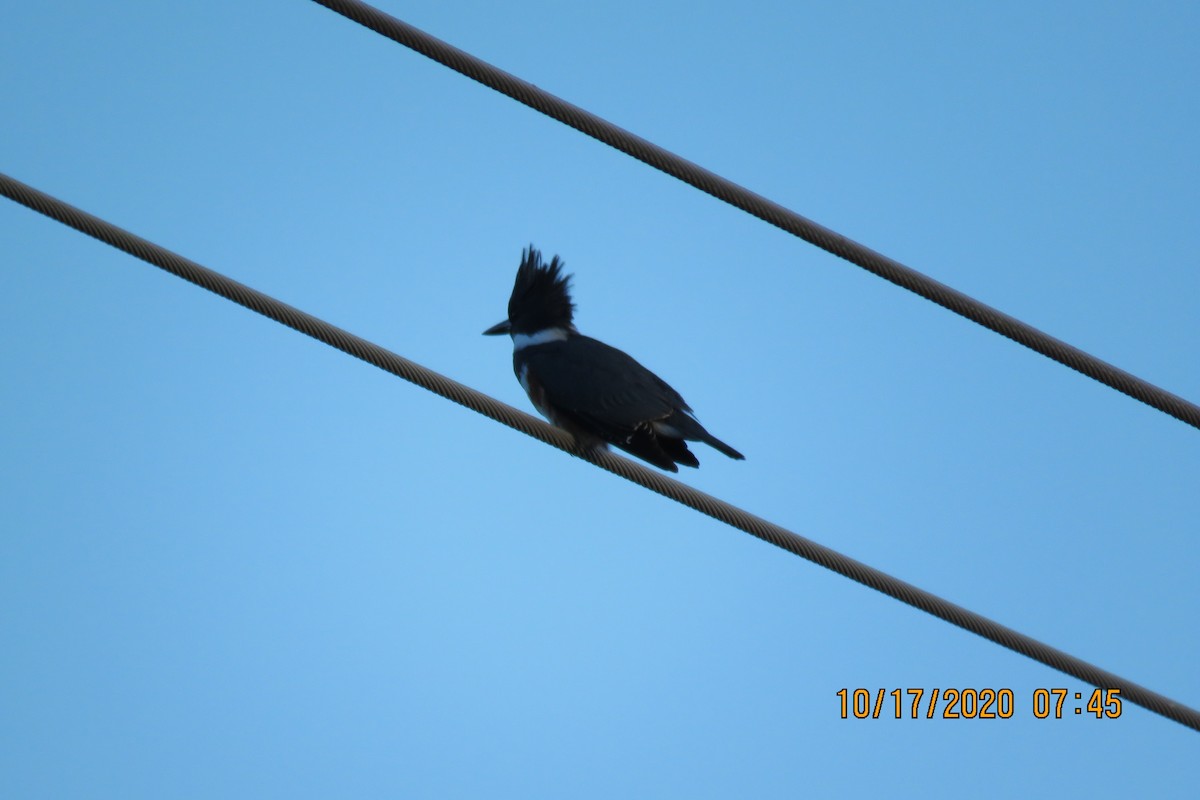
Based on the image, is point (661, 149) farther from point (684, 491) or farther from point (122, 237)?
point (122, 237)

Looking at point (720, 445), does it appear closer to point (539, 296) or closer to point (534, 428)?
point (534, 428)

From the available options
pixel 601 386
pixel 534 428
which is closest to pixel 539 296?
pixel 601 386

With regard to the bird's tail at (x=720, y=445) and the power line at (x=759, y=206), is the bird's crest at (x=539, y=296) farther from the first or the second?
the power line at (x=759, y=206)

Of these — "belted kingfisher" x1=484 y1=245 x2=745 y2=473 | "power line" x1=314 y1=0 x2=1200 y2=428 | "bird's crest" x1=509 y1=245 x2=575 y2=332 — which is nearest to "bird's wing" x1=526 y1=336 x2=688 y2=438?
"belted kingfisher" x1=484 y1=245 x2=745 y2=473

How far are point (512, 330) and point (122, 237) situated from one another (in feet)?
13.3

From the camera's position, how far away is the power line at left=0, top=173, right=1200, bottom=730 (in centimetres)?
296

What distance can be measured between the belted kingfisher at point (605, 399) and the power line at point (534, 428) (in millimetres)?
1332

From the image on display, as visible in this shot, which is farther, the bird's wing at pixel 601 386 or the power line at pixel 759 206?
the bird's wing at pixel 601 386

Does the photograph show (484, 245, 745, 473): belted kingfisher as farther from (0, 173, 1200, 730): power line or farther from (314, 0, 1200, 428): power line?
(314, 0, 1200, 428): power line

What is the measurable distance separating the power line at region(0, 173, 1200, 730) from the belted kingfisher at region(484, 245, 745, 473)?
4.37ft

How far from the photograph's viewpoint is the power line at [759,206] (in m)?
3.06

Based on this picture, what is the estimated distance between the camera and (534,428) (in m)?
3.68

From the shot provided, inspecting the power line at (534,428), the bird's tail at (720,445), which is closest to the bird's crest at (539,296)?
the bird's tail at (720,445)

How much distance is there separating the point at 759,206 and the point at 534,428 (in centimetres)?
94
